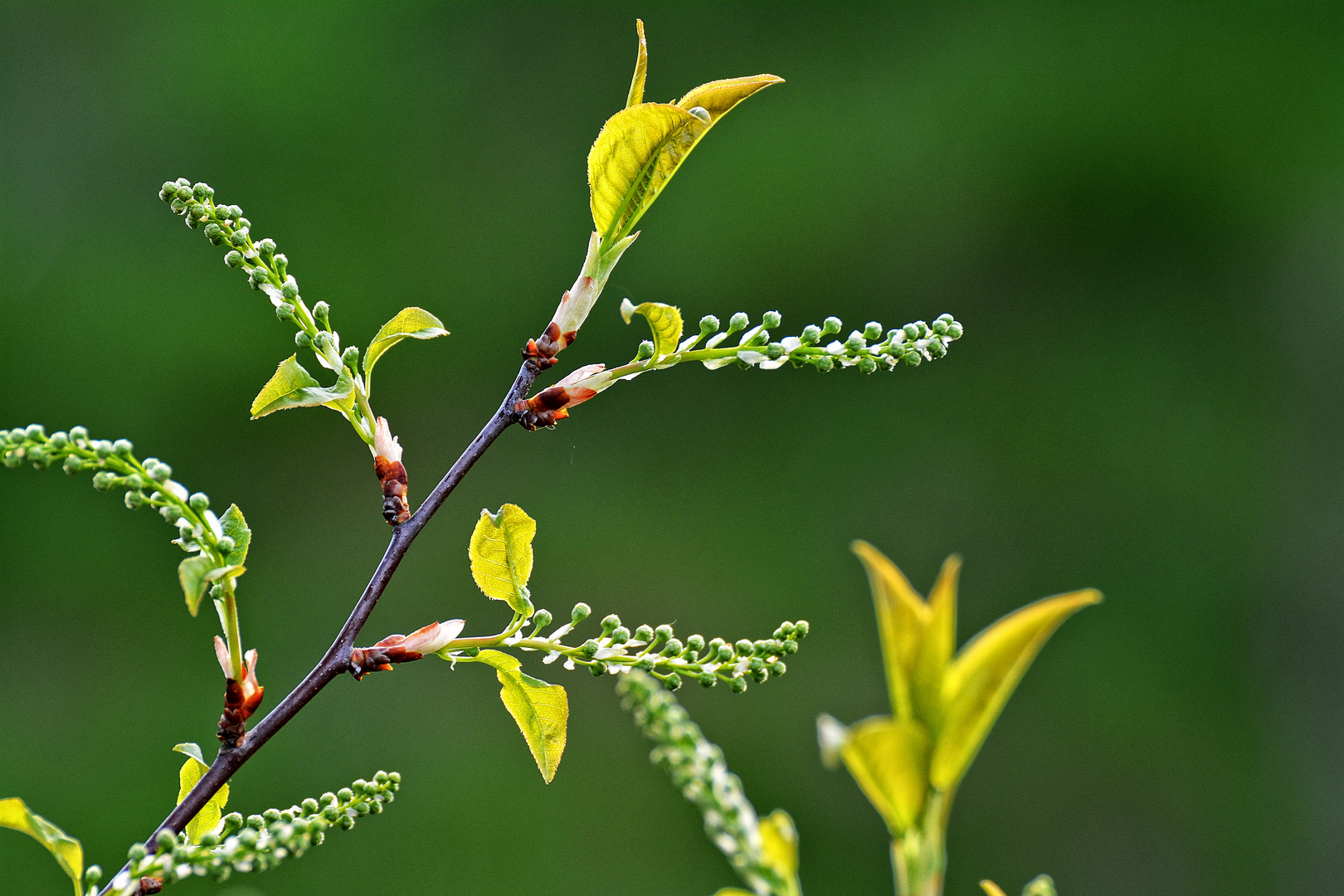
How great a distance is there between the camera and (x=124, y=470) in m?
0.30

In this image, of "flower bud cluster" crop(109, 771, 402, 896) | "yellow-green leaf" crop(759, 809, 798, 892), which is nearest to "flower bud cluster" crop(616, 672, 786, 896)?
"yellow-green leaf" crop(759, 809, 798, 892)

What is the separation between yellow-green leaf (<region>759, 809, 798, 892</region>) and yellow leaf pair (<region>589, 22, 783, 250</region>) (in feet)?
0.73

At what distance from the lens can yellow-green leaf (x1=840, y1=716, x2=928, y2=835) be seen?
20 centimetres

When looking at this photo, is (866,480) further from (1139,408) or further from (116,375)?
(116,375)

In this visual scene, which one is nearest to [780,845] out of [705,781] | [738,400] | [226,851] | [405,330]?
[705,781]

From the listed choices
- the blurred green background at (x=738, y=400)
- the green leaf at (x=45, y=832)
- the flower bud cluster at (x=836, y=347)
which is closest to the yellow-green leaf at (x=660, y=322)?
the flower bud cluster at (x=836, y=347)

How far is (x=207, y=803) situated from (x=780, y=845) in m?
0.22

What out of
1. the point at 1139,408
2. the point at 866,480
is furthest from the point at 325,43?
the point at 1139,408

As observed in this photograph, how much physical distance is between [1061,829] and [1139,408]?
2.87 feet

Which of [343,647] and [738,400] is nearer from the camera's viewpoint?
[343,647]

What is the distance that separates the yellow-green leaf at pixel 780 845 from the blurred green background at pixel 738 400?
1.74m

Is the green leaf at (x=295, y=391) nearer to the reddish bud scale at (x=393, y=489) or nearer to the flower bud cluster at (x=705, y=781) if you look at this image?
the reddish bud scale at (x=393, y=489)

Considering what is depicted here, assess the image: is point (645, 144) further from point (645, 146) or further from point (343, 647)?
point (343, 647)

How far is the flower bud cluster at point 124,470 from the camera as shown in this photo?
281 mm
